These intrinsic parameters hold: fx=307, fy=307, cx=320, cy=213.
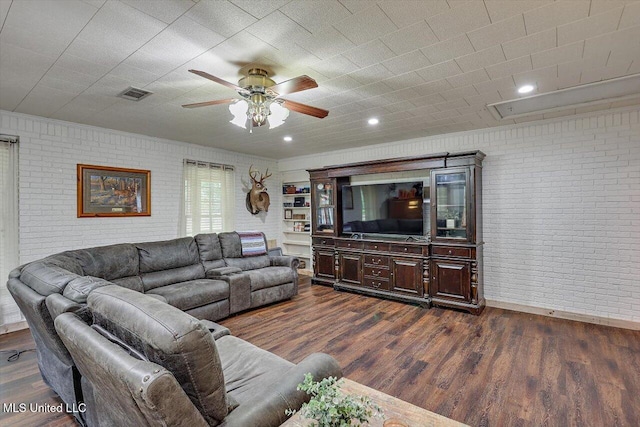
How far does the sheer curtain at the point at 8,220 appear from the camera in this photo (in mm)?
3615

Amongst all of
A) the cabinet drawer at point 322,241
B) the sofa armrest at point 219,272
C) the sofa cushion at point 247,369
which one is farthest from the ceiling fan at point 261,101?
the cabinet drawer at point 322,241

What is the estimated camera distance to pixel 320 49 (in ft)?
7.33

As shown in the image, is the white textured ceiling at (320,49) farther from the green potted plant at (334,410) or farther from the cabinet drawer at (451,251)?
the green potted plant at (334,410)

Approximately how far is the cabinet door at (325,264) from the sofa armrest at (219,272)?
1.77 metres

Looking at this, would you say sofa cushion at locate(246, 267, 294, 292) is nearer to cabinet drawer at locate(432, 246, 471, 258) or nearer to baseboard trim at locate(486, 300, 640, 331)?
cabinet drawer at locate(432, 246, 471, 258)

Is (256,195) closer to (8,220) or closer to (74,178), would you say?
(74,178)

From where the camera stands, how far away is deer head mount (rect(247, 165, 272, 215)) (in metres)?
6.27

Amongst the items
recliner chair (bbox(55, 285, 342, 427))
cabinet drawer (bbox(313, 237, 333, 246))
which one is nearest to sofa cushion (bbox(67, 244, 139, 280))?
recliner chair (bbox(55, 285, 342, 427))

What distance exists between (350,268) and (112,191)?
150 inches

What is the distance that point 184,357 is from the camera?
3.50 feet

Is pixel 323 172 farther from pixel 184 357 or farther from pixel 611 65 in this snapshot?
pixel 184 357

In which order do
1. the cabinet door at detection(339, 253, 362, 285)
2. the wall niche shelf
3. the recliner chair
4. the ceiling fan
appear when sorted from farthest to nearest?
the wall niche shelf → the cabinet door at detection(339, 253, 362, 285) → the ceiling fan → the recliner chair

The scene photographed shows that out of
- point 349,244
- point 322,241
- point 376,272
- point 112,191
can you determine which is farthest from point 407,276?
point 112,191

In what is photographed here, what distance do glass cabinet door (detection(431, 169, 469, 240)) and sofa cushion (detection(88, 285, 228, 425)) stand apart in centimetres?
388
